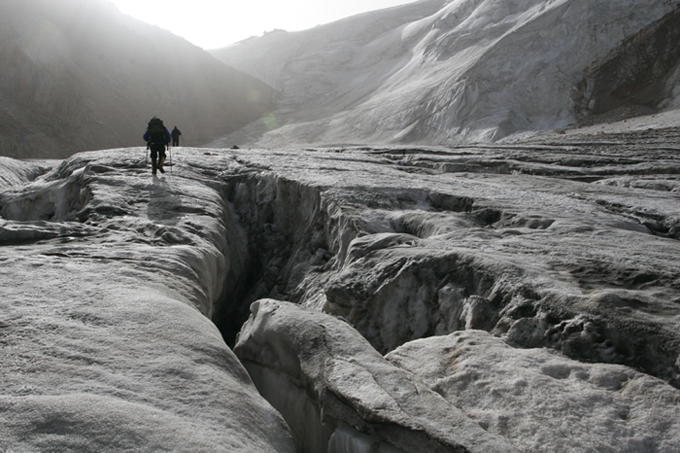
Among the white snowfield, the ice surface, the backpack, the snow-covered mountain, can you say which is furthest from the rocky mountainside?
the ice surface

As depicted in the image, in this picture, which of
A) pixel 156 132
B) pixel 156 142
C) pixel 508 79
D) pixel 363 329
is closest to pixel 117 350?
pixel 363 329

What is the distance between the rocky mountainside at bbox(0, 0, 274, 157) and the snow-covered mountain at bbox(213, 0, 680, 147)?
518 centimetres

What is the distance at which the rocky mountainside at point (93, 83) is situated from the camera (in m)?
27.8

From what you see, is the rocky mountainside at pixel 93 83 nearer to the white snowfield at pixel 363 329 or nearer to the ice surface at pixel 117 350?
the white snowfield at pixel 363 329

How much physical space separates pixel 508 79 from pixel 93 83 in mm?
25165

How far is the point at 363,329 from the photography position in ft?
15.8

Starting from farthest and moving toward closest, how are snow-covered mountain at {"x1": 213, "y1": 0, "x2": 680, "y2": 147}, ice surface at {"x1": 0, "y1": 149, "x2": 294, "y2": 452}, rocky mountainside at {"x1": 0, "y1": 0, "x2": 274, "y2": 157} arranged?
rocky mountainside at {"x1": 0, "y1": 0, "x2": 274, "y2": 157}, snow-covered mountain at {"x1": 213, "y1": 0, "x2": 680, "y2": 147}, ice surface at {"x1": 0, "y1": 149, "x2": 294, "y2": 452}

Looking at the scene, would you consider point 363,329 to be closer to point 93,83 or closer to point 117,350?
point 117,350

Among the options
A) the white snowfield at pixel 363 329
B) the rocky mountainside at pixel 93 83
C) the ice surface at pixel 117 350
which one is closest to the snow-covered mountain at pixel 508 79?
the rocky mountainside at pixel 93 83

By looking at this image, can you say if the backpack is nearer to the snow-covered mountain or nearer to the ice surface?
the ice surface

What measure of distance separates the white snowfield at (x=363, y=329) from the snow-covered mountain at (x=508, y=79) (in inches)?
668

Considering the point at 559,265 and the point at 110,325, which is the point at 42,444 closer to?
the point at 110,325

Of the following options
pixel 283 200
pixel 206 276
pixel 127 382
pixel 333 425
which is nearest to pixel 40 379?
pixel 127 382

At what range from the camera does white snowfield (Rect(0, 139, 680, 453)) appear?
251cm
